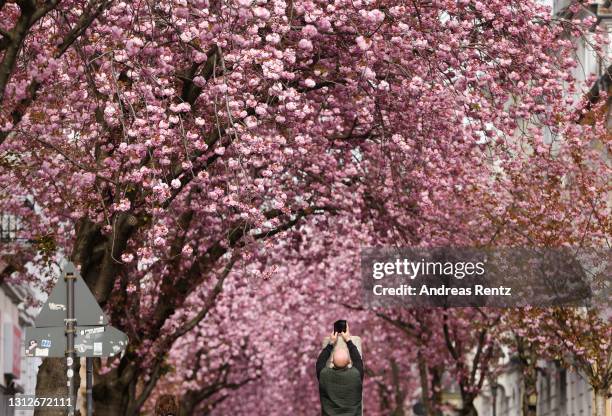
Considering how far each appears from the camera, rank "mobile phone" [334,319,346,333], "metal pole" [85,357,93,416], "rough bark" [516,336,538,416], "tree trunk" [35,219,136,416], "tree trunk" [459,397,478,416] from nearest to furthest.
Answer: "metal pole" [85,357,93,416] → "mobile phone" [334,319,346,333] → "tree trunk" [35,219,136,416] → "tree trunk" [459,397,478,416] → "rough bark" [516,336,538,416]

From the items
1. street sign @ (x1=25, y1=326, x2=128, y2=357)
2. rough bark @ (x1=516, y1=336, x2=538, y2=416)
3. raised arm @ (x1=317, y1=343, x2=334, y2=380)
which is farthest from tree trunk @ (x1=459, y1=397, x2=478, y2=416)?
street sign @ (x1=25, y1=326, x2=128, y2=357)

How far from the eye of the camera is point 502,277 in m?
30.6

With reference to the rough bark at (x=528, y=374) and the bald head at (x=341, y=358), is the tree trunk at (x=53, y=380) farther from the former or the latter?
the rough bark at (x=528, y=374)

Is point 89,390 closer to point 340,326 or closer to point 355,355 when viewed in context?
point 340,326

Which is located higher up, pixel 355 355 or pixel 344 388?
pixel 355 355

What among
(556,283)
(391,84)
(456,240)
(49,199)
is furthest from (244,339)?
(391,84)

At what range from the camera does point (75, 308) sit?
1371 centimetres

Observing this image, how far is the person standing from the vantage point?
600 inches

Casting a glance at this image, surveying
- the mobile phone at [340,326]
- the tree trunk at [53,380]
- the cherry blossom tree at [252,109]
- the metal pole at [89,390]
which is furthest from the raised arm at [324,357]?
the tree trunk at [53,380]

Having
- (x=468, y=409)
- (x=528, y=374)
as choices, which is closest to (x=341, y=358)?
(x=468, y=409)

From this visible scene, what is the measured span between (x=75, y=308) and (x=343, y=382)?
3.05m

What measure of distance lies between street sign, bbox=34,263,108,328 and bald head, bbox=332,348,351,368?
2.58 m

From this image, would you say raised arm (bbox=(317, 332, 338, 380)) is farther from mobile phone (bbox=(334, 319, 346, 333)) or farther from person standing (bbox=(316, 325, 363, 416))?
mobile phone (bbox=(334, 319, 346, 333))

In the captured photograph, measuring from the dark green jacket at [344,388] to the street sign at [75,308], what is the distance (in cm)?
268
